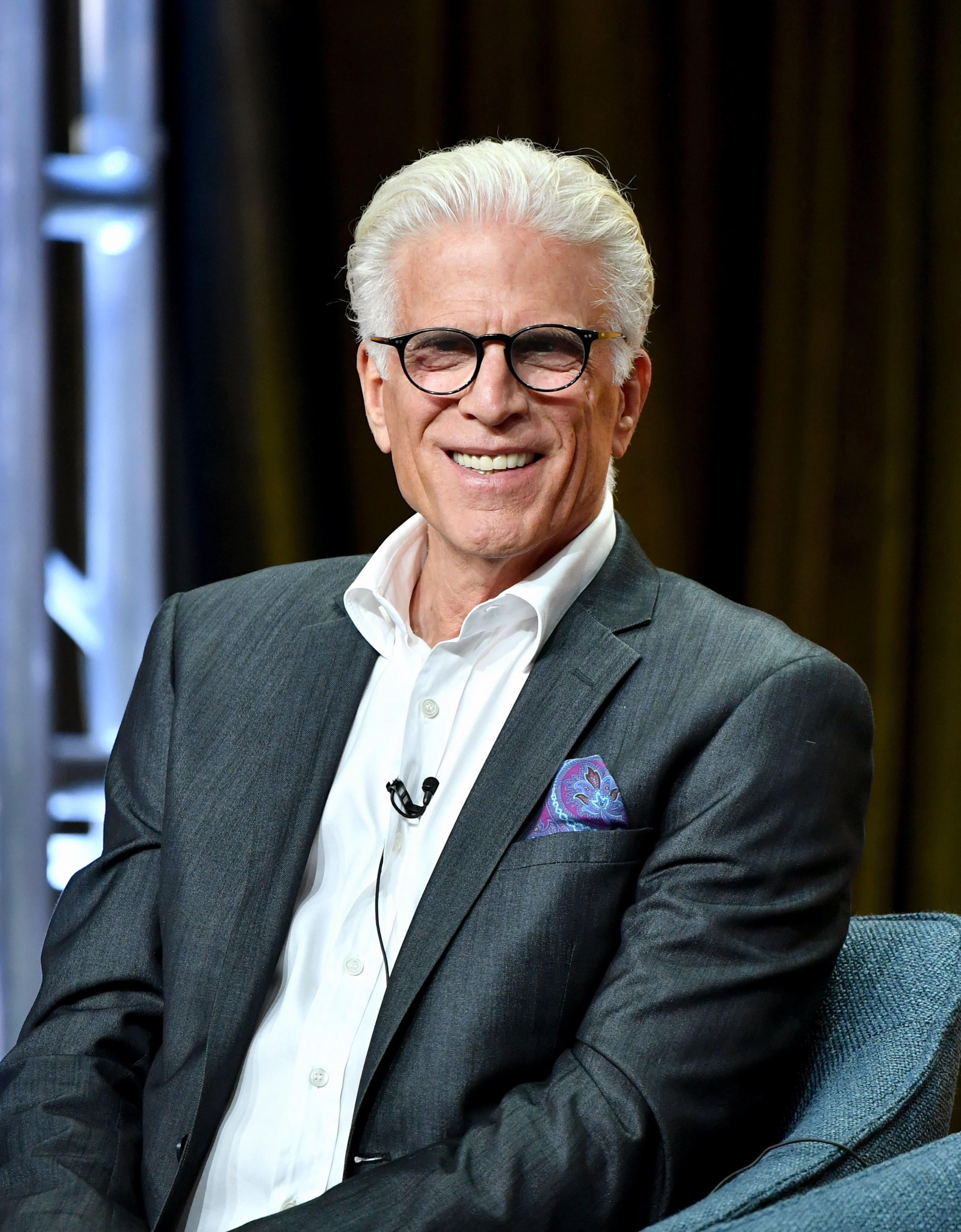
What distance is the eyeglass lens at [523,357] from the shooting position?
158 centimetres

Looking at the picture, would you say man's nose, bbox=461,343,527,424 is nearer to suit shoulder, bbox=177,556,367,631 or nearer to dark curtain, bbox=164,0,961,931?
suit shoulder, bbox=177,556,367,631

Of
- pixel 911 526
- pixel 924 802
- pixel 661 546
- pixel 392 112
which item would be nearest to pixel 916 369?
pixel 911 526

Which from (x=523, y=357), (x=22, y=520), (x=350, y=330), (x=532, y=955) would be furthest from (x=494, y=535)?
(x=22, y=520)

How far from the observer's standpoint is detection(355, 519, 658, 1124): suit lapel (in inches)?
55.2

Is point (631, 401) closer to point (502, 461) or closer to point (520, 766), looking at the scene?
point (502, 461)

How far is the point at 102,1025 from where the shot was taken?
1.54 metres

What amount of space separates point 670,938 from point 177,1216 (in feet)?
2.04

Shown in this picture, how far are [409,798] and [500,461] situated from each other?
1.36 feet

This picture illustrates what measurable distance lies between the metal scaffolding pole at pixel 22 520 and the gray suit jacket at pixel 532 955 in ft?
3.84

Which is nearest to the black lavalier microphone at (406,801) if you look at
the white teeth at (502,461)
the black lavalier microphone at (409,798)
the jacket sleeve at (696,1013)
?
the black lavalier microphone at (409,798)

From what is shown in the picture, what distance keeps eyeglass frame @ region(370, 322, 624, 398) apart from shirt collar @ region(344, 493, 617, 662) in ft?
0.64

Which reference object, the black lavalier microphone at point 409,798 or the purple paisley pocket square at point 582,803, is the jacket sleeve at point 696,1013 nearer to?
the purple paisley pocket square at point 582,803

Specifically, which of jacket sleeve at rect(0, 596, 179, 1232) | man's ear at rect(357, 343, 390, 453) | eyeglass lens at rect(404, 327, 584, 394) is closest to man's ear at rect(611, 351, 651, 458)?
eyeglass lens at rect(404, 327, 584, 394)

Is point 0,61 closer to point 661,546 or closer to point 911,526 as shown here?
point 661,546
